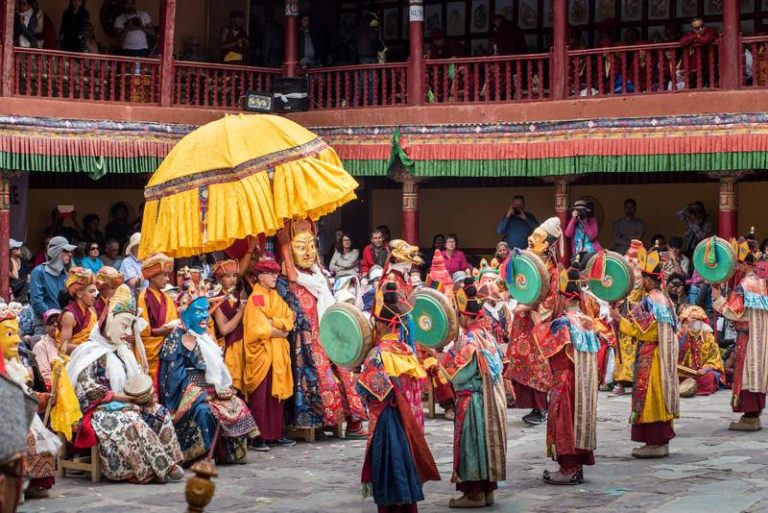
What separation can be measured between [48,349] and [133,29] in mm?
9977

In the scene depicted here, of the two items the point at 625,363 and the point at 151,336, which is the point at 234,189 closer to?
the point at 151,336

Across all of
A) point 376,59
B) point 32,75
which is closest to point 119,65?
point 32,75

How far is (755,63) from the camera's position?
17.3 metres

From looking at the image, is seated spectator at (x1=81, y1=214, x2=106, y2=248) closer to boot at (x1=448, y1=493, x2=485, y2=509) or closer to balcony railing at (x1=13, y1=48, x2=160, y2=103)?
balcony railing at (x1=13, y1=48, x2=160, y2=103)

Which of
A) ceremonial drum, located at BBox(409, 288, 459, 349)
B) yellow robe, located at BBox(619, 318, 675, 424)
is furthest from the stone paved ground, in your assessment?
ceremonial drum, located at BBox(409, 288, 459, 349)

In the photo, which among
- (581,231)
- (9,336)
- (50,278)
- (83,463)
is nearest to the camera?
(9,336)

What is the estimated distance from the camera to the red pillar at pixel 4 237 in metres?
16.8

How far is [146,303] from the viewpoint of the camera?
1093 cm

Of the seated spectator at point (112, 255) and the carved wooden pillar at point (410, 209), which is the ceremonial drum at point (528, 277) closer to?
the seated spectator at point (112, 255)

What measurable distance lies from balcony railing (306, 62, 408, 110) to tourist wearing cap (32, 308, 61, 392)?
9013 millimetres

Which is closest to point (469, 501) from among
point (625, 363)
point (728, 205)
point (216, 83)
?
point (625, 363)

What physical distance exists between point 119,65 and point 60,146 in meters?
2.65

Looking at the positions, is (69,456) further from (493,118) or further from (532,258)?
(493,118)

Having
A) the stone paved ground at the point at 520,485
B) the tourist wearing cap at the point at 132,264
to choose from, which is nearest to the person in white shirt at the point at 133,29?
the tourist wearing cap at the point at 132,264
